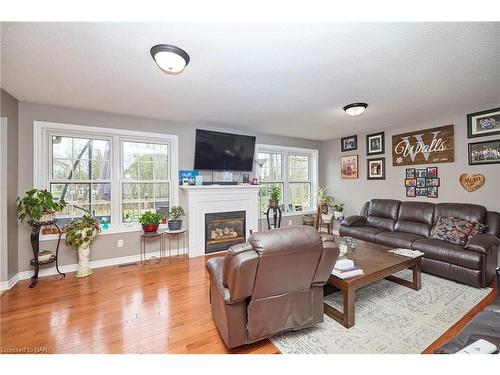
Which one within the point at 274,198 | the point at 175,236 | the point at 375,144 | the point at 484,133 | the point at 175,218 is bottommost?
the point at 175,236

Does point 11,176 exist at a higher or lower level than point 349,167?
lower

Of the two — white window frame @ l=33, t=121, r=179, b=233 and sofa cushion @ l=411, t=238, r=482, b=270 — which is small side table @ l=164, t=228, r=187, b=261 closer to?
white window frame @ l=33, t=121, r=179, b=233

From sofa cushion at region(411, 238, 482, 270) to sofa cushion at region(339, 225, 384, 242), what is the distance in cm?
69

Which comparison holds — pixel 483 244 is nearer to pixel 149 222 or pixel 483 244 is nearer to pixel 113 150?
pixel 149 222

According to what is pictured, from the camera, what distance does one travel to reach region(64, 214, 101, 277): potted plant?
3041 mm

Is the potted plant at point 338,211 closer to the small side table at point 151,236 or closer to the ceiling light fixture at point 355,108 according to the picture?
the ceiling light fixture at point 355,108

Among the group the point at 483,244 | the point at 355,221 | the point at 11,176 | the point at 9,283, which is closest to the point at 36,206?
the point at 11,176

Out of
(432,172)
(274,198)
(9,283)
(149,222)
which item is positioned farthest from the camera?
(274,198)

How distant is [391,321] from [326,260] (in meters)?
1.07

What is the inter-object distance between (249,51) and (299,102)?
144 cm

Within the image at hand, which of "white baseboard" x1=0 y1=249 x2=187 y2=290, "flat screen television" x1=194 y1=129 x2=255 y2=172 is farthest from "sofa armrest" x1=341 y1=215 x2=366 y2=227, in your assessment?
"white baseboard" x1=0 y1=249 x2=187 y2=290

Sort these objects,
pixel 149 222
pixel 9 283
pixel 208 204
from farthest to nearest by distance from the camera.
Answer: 1. pixel 208 204
2. pixel 149 222
3. pixel 9 283

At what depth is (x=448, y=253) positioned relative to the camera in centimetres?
281
